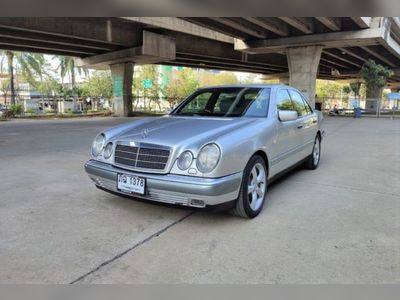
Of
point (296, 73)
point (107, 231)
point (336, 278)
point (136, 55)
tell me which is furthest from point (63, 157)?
point (296, 73)

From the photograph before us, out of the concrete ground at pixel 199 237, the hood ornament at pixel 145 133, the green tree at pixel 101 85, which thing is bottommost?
the concrete ground at pixel 199 237

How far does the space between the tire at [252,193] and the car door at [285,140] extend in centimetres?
35

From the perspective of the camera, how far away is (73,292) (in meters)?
Result: 2.41

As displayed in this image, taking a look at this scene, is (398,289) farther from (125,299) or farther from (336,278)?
(125,299)

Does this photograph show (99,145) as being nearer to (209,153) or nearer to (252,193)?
(209,153)

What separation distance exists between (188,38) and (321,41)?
8889 mm

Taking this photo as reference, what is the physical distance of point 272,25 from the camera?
1806 centimetres

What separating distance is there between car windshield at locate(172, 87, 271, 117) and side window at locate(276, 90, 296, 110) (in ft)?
0.60

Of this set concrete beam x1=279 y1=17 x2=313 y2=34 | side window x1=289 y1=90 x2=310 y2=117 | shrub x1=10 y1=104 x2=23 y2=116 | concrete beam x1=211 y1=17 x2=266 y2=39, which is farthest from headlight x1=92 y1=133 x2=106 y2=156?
shrub x1=10 y1=104 x2=23 y2=116

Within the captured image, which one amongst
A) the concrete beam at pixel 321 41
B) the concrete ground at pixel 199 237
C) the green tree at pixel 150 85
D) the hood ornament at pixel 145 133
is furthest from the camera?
the green tree at pixel 150 85

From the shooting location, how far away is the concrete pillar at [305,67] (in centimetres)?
2120

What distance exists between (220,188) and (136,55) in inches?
779

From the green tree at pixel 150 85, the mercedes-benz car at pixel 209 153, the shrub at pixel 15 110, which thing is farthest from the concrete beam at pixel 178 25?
the green tree at pixel 150 85

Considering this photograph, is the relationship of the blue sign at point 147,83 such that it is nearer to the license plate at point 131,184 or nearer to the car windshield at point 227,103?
the car windshield at point 227,103
